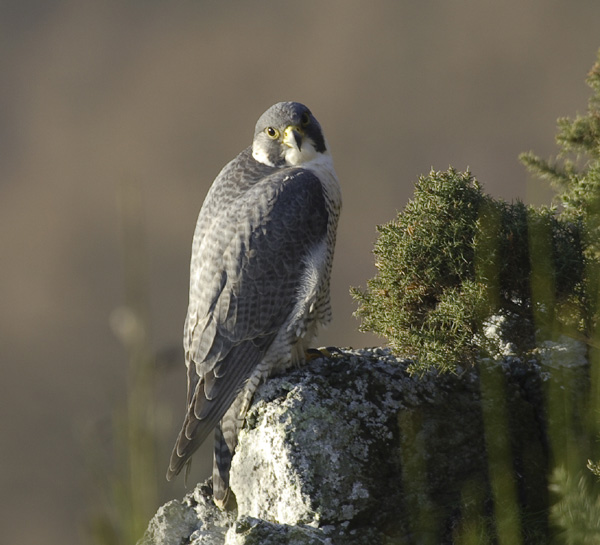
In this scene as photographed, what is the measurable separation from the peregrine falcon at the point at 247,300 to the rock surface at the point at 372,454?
0.42ft

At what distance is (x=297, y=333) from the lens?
3.47m

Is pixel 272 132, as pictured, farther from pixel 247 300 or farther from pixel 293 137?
pixel 247 300

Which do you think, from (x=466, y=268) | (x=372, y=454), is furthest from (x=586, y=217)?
(x=372, y=454)

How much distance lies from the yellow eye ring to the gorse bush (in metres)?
1.10

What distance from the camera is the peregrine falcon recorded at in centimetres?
335

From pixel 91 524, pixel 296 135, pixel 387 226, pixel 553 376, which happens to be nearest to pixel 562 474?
pixel 91 524

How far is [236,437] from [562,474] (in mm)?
2010

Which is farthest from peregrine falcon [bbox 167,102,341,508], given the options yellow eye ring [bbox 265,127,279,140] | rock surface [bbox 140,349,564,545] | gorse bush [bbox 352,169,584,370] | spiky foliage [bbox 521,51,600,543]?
spiky foliage [bbox 521,51,600,543]

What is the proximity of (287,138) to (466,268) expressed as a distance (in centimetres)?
135

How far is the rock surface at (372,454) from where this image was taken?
2.89 meters

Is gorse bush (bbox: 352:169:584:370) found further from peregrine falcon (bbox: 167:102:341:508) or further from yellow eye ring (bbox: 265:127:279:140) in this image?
yellow eye ring (bbox: 265:127:279:140)

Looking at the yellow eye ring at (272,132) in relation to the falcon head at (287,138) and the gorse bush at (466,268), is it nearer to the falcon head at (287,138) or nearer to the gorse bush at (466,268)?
the falcon head at (287,138)

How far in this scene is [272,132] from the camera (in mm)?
3881

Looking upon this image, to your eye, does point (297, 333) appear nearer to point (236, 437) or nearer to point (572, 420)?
point (236, 437)
